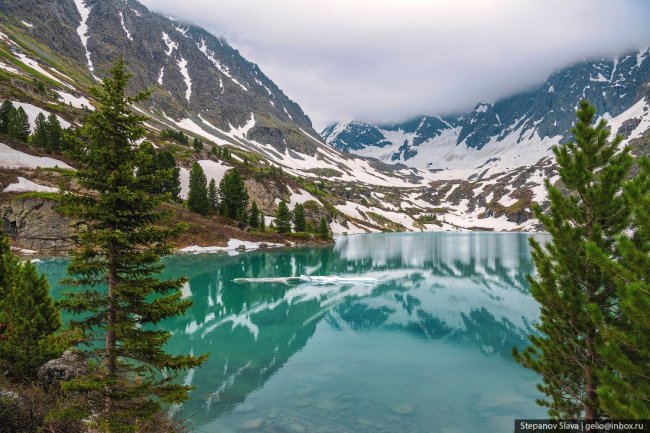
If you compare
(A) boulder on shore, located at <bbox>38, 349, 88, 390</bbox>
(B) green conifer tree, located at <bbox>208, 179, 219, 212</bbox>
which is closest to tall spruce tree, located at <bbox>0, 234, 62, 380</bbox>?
(A) boulder on shore, located at <bbox>38, 349, 88, 390</bbox>

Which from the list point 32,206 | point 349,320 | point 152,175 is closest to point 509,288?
point 349,320

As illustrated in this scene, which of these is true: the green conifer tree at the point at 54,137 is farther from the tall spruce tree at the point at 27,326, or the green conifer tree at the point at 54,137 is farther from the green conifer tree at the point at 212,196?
the tall spruce tree at the point at 27,326

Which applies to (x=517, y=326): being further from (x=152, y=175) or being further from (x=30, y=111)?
(x=30, y=111)

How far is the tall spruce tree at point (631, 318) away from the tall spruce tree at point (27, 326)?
613 inches

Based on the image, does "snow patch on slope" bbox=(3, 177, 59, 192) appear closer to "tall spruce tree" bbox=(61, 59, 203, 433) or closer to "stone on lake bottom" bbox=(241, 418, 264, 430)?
"stone on lake bottom" bbox=(241, 418, 264, 430)

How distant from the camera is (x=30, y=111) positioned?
352 feet

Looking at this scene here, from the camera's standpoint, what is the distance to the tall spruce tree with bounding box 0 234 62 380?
13973mm

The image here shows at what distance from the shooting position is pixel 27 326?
14.3 meters

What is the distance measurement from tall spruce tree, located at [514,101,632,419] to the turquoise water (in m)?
4.89

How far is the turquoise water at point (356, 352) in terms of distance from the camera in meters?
17.3

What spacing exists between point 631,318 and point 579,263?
4927mm

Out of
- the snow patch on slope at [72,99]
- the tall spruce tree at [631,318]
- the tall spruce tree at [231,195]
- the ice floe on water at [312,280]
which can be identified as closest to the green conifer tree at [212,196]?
the tall spruce tree at [231,195]

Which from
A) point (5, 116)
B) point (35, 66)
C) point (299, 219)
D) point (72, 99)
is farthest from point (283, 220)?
point (35, 66)

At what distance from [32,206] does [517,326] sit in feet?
243
